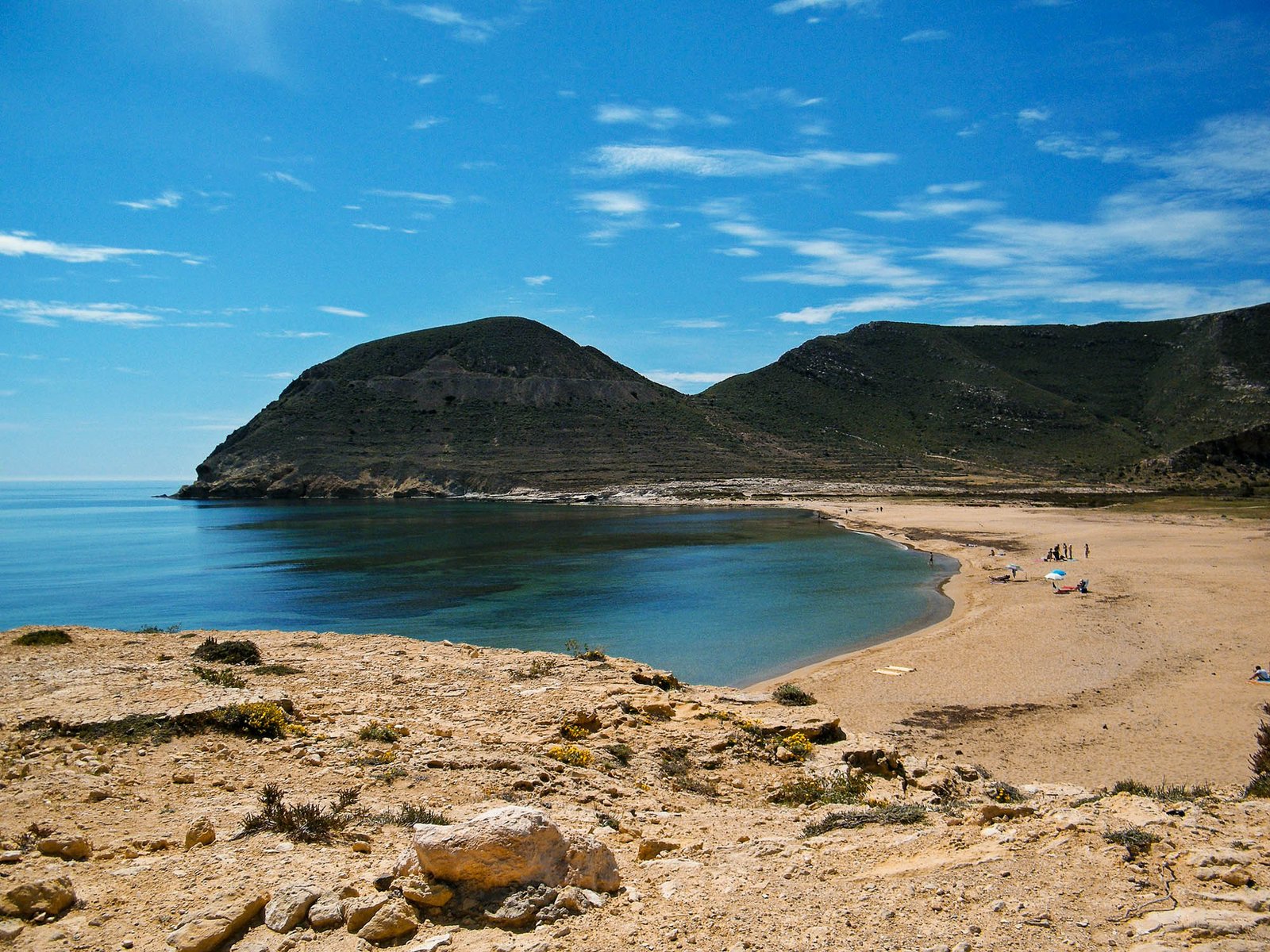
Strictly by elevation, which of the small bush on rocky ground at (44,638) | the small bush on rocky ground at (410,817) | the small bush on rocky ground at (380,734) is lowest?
the small bush on rocky ground at (380,734)

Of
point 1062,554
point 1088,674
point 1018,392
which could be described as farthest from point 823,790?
point 1018,392

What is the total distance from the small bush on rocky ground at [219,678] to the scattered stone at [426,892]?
7.96m

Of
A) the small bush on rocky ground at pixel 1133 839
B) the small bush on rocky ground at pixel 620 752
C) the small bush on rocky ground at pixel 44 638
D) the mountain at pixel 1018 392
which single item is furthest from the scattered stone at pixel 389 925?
the mountain at pixel 1018 392

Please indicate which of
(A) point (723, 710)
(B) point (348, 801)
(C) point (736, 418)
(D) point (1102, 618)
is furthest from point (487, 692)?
(C) point (736, 418)

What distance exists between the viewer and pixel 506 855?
4.69 m

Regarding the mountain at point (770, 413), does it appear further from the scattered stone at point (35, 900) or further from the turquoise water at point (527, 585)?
the scattered stone at point (35, 900)

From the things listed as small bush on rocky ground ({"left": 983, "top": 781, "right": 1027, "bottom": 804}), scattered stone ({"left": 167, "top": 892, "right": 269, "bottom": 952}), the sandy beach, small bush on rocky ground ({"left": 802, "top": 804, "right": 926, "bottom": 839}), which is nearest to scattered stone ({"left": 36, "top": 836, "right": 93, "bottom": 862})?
scattered stone ({"left": 167, "top": 892, "right": 269, "bottom": 952})

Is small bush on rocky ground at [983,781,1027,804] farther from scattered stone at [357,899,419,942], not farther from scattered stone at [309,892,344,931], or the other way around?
scattered stone at [309,892,344,931]

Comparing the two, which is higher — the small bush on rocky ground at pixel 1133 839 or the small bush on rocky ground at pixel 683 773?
the small bush on rocky ground at pixel 1133 839

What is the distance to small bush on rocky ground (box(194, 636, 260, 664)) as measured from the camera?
13.6 meters

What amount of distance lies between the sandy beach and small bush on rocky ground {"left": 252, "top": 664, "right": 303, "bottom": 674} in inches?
393

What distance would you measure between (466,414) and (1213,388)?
114 m

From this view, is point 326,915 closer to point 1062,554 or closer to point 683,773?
point 683,773

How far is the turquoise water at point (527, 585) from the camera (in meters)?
22.6
